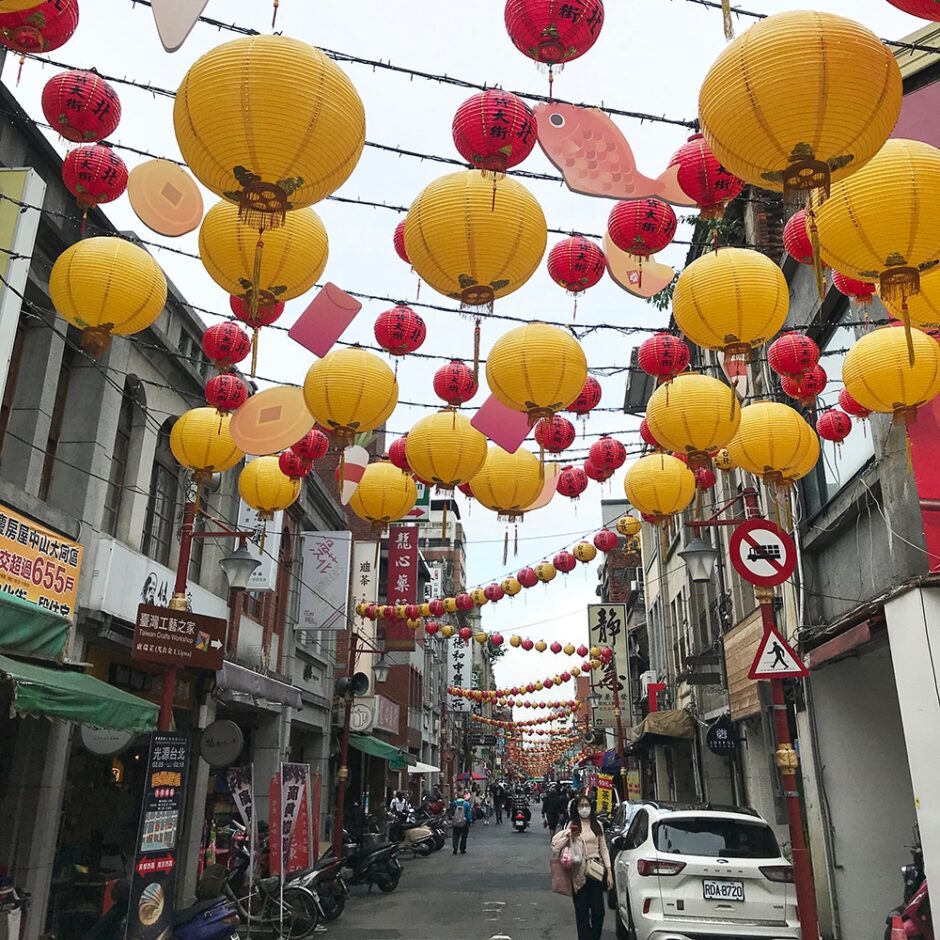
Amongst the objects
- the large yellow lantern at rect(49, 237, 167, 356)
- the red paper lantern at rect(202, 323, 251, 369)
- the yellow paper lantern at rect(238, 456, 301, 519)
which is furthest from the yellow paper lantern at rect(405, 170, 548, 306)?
the yellow paper lantern at rect(238, 456, 301, 519)

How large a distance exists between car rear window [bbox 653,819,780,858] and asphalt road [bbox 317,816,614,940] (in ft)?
12.1

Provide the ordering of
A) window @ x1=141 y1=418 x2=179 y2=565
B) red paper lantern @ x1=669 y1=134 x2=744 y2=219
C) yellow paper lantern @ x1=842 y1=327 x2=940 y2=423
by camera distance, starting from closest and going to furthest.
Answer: red paper lantern @ x1=669 y1=134 x2=744 y2=219
yellow paper lantern @ x1=842 y1=327 x2=940 y2=423
window @ x1=141 y1=418 x2=179 y2=565

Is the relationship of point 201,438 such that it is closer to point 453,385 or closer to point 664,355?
point 453,385

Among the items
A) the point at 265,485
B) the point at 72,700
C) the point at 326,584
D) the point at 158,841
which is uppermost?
the point at 326,584

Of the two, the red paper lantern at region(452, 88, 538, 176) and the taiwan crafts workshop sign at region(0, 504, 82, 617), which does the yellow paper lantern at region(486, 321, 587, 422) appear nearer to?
the red paper lantern at region(452, 88, 538, 176)

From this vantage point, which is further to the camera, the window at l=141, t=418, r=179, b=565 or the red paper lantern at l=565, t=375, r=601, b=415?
the window at l=141, t=418, r=179, b=565

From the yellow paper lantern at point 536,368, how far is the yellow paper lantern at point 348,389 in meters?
1.09

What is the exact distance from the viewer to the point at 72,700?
855cm

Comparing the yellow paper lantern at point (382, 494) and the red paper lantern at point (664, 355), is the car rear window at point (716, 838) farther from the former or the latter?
the red paper lantern at point (664, 355)

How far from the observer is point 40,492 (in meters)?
11.5

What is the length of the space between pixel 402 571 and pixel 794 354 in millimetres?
19093

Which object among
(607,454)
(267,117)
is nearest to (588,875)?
(607,454)

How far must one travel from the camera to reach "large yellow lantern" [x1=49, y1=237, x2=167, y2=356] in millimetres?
6957

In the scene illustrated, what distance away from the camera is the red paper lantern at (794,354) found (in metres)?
8.76
